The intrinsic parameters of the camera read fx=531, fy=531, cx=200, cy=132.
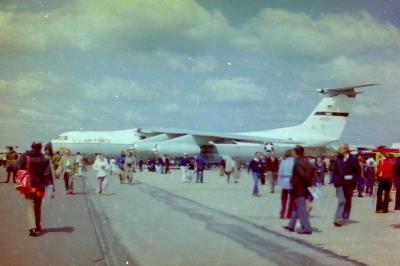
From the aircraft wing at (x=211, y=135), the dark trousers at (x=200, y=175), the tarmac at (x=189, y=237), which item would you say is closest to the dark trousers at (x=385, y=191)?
the tarmac at (x=189, y=237)

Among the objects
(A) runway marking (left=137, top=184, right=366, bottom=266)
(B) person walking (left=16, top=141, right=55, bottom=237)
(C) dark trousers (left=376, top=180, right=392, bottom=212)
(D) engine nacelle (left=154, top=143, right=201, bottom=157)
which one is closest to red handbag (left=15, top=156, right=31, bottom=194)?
(B) person walking (left=16, top=141, right=55, bottom=237)

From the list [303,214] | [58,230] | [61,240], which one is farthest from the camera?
[303,214]

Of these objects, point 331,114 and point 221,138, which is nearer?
point 221,138

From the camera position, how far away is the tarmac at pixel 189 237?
6.70 meters

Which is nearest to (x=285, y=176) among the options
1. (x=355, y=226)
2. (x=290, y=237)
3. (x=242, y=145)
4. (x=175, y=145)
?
(x=355, y=226)

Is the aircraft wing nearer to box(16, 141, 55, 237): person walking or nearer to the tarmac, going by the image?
the tarmac

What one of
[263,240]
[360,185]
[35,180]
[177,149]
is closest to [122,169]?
[360,185]

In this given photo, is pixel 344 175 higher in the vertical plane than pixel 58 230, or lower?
higher

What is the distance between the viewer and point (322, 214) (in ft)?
41.3

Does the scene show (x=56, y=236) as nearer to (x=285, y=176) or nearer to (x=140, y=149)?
(x=285, y=176)

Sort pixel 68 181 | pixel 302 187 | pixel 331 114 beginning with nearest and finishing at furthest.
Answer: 1. pixel 302 187
2. pixel 68 181
3. pixel 331 114

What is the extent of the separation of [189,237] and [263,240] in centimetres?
116

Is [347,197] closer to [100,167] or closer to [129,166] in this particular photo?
[100,167]

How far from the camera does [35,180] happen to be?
877 cm
